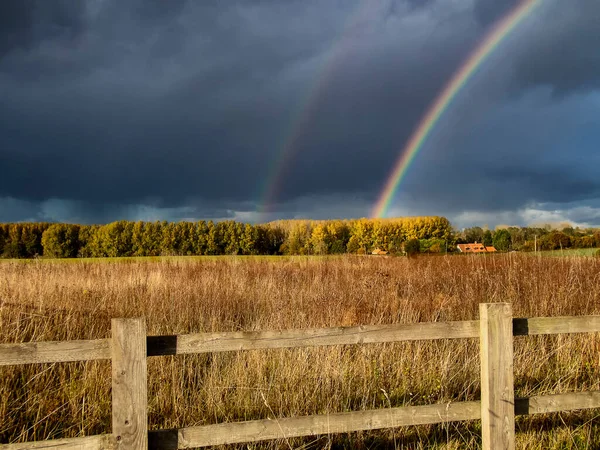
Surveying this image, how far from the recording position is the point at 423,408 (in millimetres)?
3512

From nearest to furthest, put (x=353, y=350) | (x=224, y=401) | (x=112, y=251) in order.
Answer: (x=224, y=401) < (x=353, y=350) < (x=112, y=251)

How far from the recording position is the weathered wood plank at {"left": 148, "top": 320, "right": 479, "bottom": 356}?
3018 mm

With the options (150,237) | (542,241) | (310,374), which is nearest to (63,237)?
(150,237)

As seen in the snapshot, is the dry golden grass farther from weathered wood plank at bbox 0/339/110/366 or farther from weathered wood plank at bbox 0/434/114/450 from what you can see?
weathered wood plank at bbox 0/339/110/366

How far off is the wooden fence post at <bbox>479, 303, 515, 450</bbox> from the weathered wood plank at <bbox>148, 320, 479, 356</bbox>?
0.18 metres

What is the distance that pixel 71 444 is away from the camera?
283 centimetres

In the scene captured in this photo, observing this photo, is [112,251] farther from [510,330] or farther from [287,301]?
[510,330]

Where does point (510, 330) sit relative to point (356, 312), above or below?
above

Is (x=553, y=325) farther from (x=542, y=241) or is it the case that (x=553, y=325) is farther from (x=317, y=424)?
(x=542, y=241)

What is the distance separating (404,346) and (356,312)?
1.95m

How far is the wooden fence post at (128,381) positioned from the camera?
2.85 meters

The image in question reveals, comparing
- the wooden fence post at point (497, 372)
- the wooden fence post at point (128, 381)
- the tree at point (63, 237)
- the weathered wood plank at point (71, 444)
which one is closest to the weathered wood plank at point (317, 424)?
the wooden fence post at point (497, 372)

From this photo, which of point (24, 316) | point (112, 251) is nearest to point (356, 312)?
point (24, 316)

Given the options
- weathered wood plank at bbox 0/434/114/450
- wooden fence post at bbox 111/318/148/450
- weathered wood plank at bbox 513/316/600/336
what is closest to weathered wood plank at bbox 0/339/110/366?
wooden fence post at bbox 111/318/148/450
